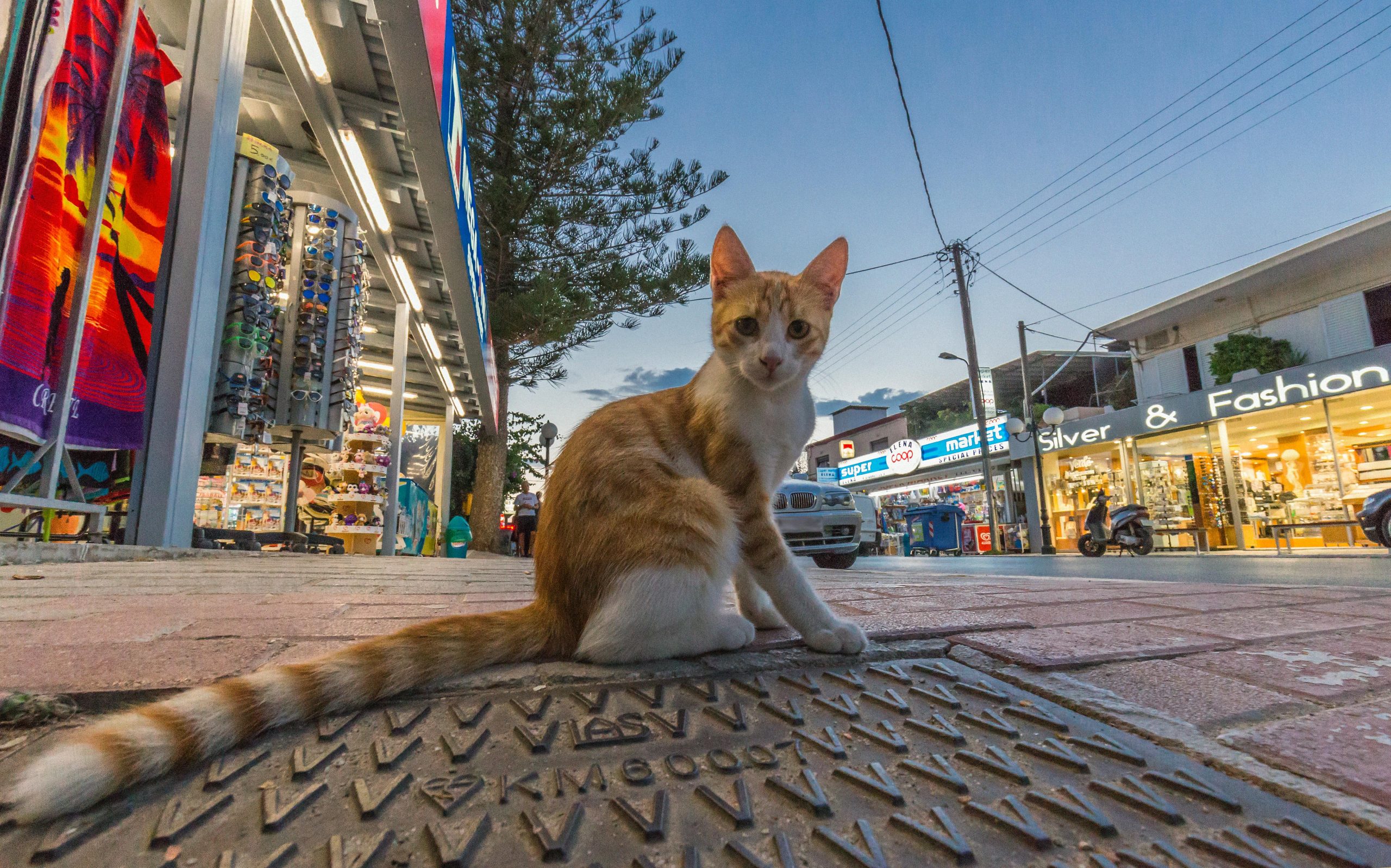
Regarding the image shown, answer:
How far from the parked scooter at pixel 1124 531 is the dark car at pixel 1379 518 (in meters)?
4.25

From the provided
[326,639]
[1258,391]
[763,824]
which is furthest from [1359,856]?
[1258,391]

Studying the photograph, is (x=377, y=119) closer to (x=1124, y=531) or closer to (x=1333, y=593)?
(x=1333, y=593)

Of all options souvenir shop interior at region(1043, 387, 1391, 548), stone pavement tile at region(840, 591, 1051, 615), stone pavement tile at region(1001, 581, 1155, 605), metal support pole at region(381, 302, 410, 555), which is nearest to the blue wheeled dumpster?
souvenir shop interior at region(1043, 387, 1391, 548)

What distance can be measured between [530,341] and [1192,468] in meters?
16.9

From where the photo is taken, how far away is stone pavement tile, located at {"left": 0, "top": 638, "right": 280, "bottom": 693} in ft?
3.84

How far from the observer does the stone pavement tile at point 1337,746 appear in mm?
923

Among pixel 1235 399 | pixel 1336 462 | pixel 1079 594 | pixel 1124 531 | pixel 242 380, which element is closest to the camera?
pixel 1079 594

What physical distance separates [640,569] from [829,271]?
1.54 m

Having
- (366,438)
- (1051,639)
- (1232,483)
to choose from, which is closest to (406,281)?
(366,438)

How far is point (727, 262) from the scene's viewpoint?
2484 mm

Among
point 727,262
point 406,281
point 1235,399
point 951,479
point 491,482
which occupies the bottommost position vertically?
point 727,262

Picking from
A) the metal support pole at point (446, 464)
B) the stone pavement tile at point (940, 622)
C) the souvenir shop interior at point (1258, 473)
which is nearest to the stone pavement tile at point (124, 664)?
the stone pavement tile at point (940, 622)

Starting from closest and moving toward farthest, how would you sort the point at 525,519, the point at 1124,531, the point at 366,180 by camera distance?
1. the point at 366,180
2. the point at 525,519
3. the point at 1124,531

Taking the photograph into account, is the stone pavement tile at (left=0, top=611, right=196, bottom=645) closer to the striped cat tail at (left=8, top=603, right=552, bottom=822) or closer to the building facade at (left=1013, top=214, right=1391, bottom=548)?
the striped cat tail at (left=8, top=603, right=552, bottom=822)
